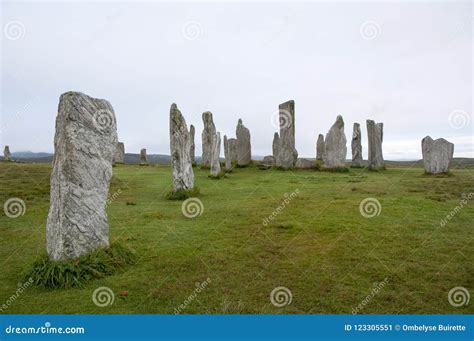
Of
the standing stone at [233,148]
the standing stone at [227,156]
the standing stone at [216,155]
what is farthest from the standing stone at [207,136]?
the standing stone at [216,155]

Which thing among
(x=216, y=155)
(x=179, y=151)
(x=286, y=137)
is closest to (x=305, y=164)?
(x=286, y=137)

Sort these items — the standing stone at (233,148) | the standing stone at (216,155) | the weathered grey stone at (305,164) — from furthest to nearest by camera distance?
the standing stone at (233,148) → the weathered grey stone at (305,164) → the standing stone at (216,155)

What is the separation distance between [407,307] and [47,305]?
6.27 meters

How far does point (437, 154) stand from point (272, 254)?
19896 millimetres

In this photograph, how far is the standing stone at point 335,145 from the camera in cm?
2903

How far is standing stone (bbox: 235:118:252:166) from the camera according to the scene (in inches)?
1304

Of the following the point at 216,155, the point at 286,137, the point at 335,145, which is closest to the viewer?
the point at 216,155

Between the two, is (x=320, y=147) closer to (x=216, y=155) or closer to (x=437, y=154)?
(x=437, y=154)

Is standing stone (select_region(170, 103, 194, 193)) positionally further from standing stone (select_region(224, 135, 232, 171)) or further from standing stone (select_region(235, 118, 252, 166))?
standing stone (select_region(235, 118, 252, 166))

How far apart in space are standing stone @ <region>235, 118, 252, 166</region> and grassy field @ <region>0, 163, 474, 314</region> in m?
14.7

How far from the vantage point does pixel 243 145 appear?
33.5 metres

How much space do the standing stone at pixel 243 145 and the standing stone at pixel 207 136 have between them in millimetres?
2495

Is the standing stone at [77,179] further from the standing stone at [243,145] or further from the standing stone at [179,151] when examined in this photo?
the standing stone at [243,145]

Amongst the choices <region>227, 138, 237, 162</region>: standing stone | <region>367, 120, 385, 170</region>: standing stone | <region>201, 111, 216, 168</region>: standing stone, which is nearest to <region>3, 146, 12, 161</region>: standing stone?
<region>201, 111, 216, 168</region>: standing stone
